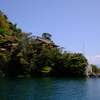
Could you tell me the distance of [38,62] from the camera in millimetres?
42469

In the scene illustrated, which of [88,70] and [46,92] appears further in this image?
[88,70]

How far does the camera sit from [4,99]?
14.8m

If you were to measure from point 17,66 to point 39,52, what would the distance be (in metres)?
6.58

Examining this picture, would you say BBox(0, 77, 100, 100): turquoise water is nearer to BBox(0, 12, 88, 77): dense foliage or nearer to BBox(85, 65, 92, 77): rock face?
BBox(0, 12, 88, 77): dense foliage

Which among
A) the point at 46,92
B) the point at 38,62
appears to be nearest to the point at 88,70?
the point at 38,62

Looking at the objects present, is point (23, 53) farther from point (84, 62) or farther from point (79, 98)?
point (79, 98)

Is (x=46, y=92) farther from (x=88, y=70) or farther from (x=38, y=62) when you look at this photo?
(x=88, y=70)

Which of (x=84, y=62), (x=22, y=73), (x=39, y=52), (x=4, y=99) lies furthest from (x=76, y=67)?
(x=4, y=99)

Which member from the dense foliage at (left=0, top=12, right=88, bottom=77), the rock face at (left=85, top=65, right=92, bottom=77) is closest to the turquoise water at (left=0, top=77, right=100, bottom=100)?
the dense foliage at (left=0, top=12, right=88, bottom=77)

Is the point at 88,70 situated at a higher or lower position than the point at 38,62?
lower

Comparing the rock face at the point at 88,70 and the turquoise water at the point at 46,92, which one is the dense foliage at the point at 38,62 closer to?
the rock face at the point at 88,70

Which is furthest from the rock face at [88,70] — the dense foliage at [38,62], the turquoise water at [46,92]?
the turquoise water at [46,92]

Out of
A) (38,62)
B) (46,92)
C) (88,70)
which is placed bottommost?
(46,92)

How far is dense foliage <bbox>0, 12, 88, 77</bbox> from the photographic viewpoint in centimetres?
4166
